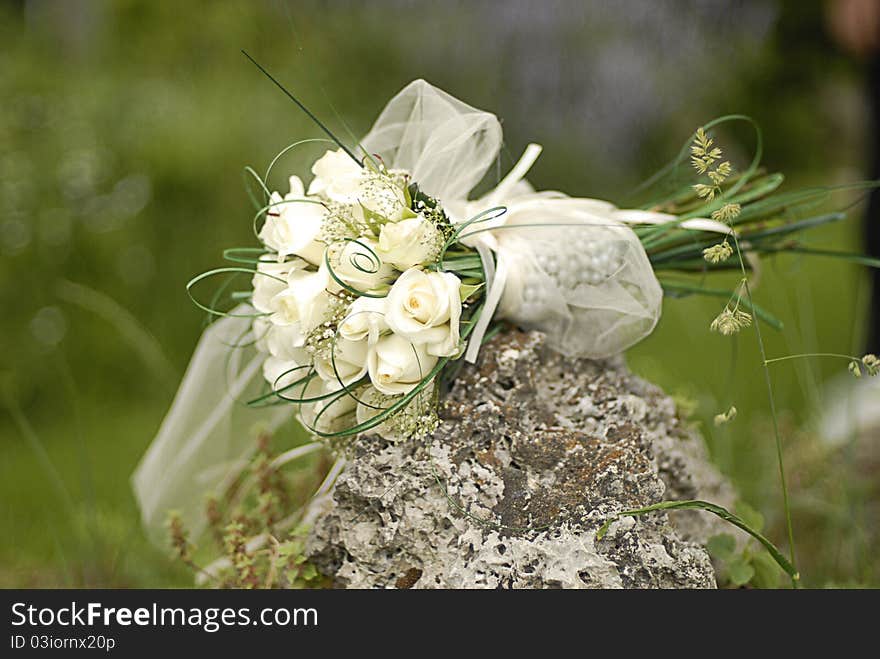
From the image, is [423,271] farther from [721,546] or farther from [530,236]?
[721,546]

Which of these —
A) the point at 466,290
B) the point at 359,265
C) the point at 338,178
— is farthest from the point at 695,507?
the point at 338,178

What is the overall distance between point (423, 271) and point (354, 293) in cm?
8

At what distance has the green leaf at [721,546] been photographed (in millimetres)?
1190

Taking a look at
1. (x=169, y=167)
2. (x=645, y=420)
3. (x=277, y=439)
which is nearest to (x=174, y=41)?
(x=169, y=167)

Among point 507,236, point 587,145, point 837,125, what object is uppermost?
point 507,236

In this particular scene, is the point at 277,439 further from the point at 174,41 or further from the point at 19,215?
the point at 174,41

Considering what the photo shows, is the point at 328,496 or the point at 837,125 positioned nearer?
the point at 328,496

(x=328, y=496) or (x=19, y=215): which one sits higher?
(x=328, y=496)

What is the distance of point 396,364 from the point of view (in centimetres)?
101

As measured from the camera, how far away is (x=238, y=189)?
3713 mm

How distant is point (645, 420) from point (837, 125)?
7540 millimetres

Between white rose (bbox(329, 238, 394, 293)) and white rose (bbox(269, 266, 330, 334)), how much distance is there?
24 millimetres
